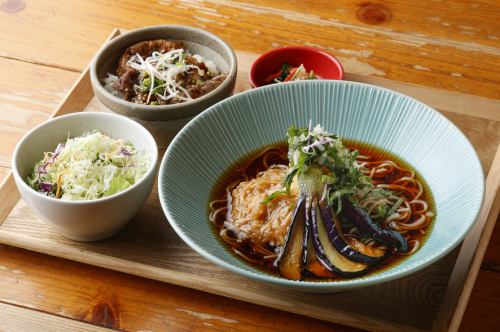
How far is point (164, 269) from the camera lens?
162 cm

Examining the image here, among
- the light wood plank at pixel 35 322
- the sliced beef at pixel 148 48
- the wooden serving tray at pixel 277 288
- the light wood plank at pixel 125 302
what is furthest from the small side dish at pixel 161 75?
the light wood plank at pixel 35 322

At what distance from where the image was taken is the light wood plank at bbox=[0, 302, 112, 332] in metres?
1.56

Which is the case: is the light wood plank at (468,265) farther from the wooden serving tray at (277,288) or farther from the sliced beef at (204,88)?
the sliced beef at (204,88)

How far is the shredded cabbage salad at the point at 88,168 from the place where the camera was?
167cm

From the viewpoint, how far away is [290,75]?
2.17 m

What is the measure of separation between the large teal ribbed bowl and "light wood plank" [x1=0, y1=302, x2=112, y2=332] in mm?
327

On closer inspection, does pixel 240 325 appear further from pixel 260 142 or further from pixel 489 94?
pixel 489 94

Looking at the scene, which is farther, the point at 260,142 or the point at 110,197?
the point at 260,142

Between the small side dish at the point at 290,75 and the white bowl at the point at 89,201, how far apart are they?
21.6 inches

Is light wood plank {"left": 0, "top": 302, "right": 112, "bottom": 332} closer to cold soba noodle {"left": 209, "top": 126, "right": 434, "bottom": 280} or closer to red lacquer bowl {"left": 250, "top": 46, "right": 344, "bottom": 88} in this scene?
cold soba noodle {"left": 209, "top": 126, "right": 434, "bottom": 280}

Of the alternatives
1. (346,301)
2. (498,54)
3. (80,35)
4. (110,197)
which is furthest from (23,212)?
(498,54)

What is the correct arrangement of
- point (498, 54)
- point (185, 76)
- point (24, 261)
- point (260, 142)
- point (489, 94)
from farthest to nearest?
point (498, 54), point (489, 94), point (185, 76), point (260, 142), point (24, 261)

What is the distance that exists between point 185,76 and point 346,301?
2.84 ft

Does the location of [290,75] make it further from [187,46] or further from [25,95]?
[25,95]
